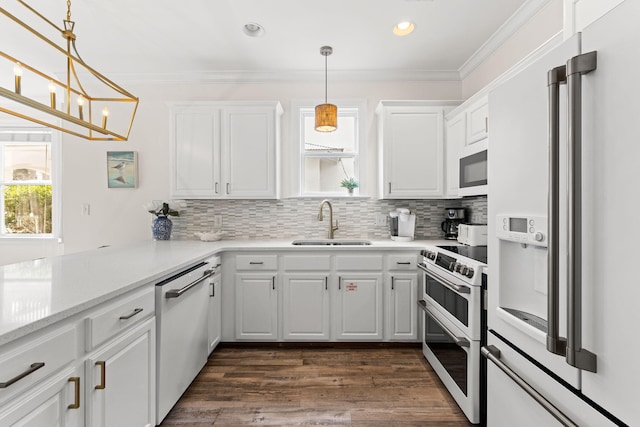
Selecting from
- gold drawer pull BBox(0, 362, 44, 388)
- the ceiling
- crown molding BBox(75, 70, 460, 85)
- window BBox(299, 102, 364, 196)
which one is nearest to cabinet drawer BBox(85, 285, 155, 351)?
gold drawer pull BBox(0, 362, 44, 388)

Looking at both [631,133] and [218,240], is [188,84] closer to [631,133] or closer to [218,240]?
[218,240]

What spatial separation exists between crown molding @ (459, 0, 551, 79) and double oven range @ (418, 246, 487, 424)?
175 cm

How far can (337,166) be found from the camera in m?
3.68

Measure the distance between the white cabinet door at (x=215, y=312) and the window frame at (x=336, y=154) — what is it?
1.28 meters

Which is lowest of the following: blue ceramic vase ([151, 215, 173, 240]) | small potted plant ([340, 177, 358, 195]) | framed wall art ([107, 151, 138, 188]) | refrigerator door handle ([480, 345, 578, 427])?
refrigerator door handle ([480, 345, 578, 427])

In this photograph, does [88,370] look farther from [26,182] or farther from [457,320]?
[26,182]

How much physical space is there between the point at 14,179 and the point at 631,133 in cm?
585

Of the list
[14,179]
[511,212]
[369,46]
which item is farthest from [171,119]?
[511,212]

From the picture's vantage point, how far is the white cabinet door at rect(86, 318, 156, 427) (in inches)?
49.3

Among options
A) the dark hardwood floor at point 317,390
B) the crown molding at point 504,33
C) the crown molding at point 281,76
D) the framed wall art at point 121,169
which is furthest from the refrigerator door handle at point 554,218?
the framed wall art at point 121,169

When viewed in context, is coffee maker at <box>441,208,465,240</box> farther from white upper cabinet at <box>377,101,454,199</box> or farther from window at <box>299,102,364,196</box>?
window at <box>299,102,364,196</box>

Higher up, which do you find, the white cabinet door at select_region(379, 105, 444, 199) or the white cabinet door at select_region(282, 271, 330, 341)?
the white cabinet door at select_region(379, 105, 444, 199)

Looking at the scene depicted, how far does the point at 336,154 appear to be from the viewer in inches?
142

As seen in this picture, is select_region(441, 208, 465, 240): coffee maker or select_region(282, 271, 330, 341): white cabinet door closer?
select_region(282, 271, 330, 341): white cabinet door
